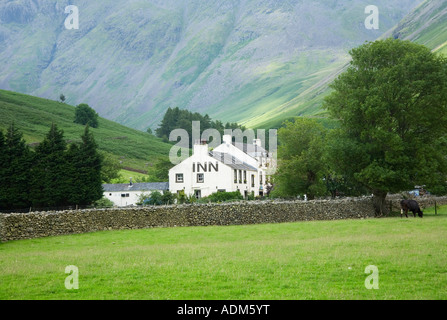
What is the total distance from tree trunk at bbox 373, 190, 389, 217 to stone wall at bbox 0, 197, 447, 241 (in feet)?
2.04

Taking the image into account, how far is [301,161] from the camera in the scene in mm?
66688

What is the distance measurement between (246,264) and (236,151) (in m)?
79.9

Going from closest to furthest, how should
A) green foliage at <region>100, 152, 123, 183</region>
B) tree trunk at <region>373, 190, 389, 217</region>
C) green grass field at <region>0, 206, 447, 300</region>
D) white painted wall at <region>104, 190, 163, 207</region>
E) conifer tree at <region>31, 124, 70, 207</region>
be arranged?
1. green grass field at <region>0, 206, 447, 300</region>
2. tree trunk at <region>373, 190, 389, 217</region>
3. conifer tree at <region>31, 124, 70, 207</region>
4. white painted wall at <region>104, 190, 163, 207</region>
5. green foliage at <region>100, 152, 123, 183</region>

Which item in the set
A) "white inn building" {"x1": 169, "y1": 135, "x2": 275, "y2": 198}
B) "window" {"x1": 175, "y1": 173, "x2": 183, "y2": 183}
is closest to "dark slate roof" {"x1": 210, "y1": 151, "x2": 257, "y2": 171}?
"white inn building" {"x1": 169, "y1": 135, "x2": 275, "y2": 198}

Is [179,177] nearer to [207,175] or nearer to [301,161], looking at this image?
[207,175]

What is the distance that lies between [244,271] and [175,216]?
86.9 ft

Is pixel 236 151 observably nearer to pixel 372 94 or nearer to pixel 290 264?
pixel 372 94

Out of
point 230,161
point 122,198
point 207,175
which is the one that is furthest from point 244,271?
point 122,198

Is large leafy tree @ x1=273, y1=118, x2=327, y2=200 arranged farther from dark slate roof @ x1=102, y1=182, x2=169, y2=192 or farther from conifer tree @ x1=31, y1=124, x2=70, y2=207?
conifer tree @ x1=31, y1=124, x2=70, y2=207

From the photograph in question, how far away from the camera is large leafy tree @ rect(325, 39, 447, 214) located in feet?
143

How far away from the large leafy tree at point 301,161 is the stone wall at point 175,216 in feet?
56.3
